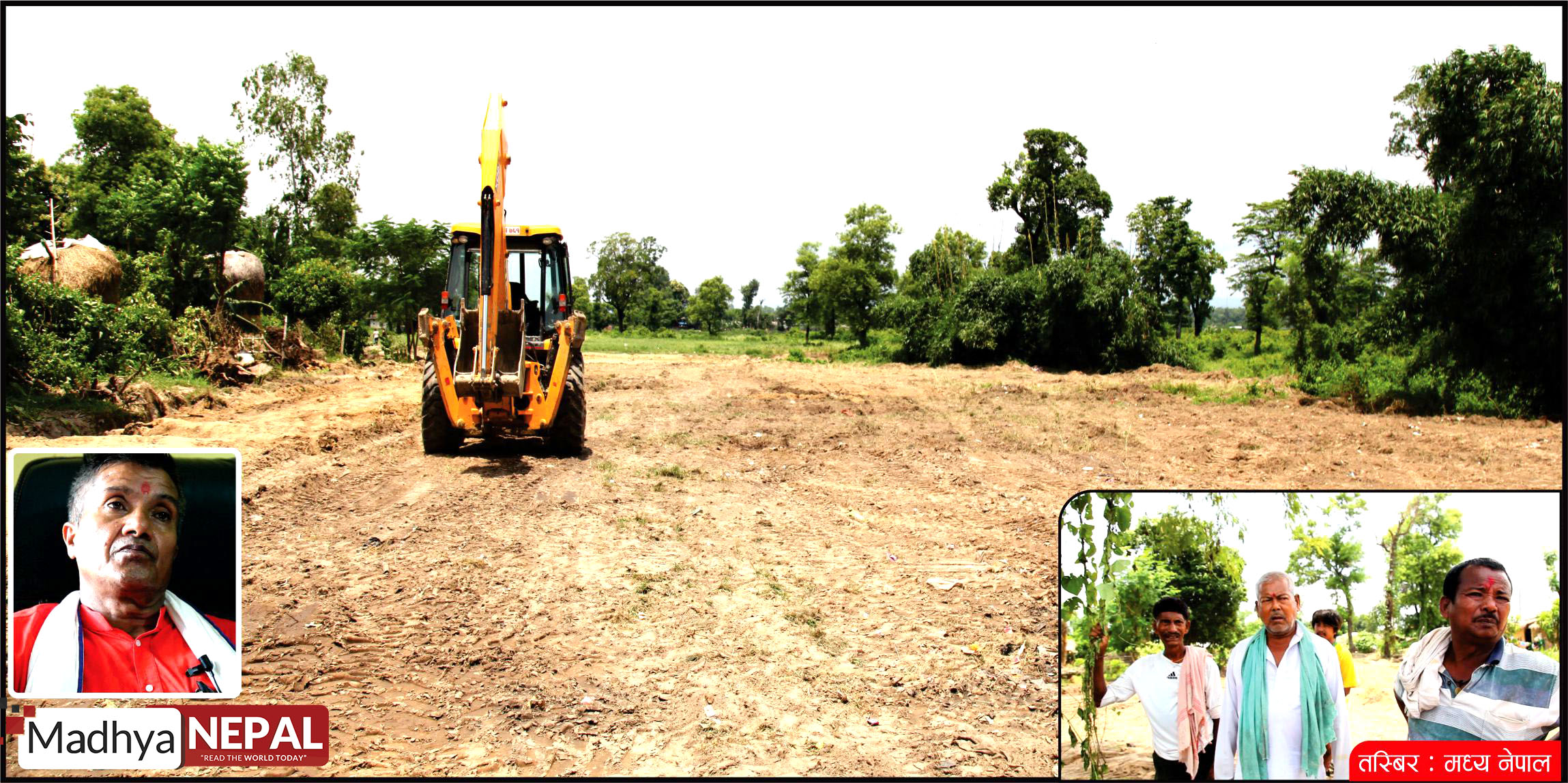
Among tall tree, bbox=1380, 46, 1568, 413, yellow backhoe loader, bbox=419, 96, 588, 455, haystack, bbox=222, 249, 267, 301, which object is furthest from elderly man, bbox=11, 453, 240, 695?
haystack, bbox=222, 249, 267, 301

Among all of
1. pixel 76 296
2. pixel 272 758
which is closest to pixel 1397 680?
pixel 272 758

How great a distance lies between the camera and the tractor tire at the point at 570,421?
338 inches

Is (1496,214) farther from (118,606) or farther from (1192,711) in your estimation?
(118,606)

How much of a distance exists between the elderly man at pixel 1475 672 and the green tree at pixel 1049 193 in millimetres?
26385

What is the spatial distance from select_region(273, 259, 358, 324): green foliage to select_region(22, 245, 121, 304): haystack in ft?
17.3

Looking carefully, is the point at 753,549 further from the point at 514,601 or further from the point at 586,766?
the point at 586,766

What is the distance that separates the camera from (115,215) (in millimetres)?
16281

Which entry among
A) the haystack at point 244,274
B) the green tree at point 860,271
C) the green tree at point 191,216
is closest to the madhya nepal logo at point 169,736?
the green tree at point 191,216

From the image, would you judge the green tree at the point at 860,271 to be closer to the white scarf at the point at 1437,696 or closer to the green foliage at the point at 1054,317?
the green foliage at the point at 1054,317

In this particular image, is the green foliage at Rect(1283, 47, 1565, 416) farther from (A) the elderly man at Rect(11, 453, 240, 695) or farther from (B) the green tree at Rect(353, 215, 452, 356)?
(B) the green tree at Rect(353, 215, 452, 356)

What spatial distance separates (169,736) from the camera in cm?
293

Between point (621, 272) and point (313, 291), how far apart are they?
4831 centimetres

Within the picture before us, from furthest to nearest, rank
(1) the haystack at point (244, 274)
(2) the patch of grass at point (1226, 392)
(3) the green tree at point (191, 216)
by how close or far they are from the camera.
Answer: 1. (1) the haystack at point (244, 274)
2. (2) the patch of grass at point (1226, 392)
3. (3) the green tree at point (191, 216)

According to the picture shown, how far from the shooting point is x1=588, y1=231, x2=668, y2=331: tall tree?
66.8m
